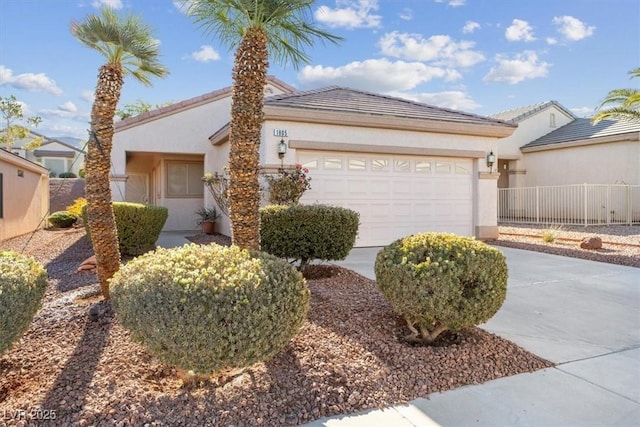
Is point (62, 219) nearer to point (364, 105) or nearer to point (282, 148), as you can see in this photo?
point (282, 148)

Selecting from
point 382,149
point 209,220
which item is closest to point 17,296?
point 382,149

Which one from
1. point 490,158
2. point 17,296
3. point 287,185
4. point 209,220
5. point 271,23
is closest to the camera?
point 17,296

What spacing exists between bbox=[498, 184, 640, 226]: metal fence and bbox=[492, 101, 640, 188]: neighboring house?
99 cm

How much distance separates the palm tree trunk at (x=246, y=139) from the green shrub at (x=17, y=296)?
1.90 meters

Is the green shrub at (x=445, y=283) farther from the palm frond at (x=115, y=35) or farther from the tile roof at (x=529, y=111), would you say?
the tile roof at (x=529, y=111)

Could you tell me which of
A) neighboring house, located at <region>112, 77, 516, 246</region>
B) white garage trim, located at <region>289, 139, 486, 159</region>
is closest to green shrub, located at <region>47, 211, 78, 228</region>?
neighboring house, located at <region>112, 77, 516, 246</region>

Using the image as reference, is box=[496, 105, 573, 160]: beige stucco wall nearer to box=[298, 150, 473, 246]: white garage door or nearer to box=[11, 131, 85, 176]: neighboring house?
box=[298, 150, 473, 246]: white garage door

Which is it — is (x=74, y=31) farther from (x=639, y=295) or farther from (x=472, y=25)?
(x=472, y=25)

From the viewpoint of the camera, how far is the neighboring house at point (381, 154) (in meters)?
10.7

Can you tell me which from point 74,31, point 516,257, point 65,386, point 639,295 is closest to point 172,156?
point 74,31

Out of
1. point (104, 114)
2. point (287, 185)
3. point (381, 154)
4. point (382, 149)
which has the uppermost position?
point (382, 149)

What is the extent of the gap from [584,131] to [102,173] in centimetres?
2239

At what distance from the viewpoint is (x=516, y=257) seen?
10.1 m

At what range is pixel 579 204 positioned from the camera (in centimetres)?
1814
